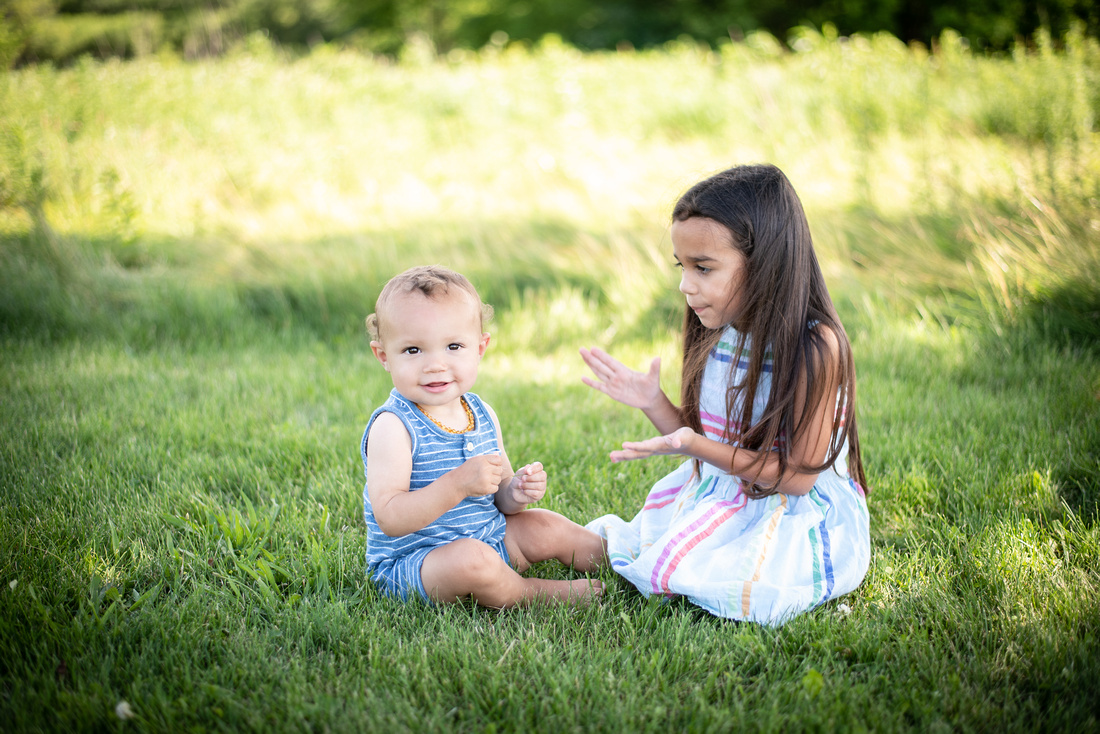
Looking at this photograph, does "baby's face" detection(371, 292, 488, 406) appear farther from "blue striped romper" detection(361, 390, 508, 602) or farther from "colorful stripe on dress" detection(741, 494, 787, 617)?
"colorful stripe on dress" detection(741, 494, 787, 617)

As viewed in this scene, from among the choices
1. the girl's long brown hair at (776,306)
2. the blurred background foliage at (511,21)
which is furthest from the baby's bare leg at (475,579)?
the blurred background foliage at (511,21)

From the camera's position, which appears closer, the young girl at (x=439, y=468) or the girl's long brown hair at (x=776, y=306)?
the young girl at (x=439, y=468)

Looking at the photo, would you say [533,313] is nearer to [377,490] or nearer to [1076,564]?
[377,490]

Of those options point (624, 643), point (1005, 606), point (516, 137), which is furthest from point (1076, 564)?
point (516, 137)

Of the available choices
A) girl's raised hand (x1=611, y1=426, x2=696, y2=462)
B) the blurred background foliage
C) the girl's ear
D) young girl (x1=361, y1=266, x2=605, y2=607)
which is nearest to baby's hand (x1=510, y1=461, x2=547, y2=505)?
young girl (x1=361, y1=266, x2=605, y2=607)

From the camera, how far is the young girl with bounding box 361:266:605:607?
2.03 metres

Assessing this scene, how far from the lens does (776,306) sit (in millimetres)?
2188

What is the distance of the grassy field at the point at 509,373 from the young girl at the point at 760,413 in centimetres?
13

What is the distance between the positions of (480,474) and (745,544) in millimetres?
911

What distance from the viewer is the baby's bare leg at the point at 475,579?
215 centimetres

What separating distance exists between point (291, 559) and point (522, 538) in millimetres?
799

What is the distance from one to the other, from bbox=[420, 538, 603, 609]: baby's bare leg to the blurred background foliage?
1543 centimetres

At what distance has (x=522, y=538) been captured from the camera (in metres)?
2.48

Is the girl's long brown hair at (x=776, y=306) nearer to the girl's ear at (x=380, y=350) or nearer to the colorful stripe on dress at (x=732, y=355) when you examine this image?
the colorful stripe on dress at (x=732, y=355)
